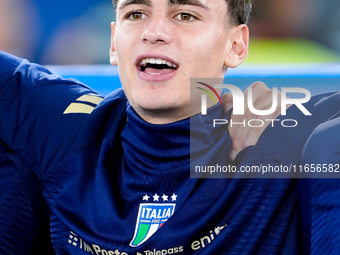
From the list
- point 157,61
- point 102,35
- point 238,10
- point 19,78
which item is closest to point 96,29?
point 102,35

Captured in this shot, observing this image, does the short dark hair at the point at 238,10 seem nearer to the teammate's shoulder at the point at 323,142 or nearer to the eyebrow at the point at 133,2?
the eyebrow at the point at 133,2

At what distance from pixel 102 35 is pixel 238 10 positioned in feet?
10.4

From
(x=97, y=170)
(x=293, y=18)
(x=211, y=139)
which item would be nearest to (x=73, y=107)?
(x=97, y=170)

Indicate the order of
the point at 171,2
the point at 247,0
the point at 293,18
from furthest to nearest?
the point at 293,18 < the point at 247,0 < the point at 171,2

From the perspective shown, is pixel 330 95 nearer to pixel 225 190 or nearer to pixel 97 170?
pixel 225 190

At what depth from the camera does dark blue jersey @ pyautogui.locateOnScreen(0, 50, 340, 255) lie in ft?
2.94

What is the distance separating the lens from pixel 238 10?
1.05 m

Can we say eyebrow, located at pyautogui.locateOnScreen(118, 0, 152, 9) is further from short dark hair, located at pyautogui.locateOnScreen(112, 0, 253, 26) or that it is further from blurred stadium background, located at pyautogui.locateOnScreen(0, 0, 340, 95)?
blurred stadium background, located at pyautogui.locateOnScreen(0, 0, 340, 95)

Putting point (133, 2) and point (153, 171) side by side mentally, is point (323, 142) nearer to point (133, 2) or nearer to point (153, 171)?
point (153, 171)

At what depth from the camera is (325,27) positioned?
3.93 m

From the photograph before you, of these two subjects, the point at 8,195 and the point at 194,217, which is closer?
the point at 194,217

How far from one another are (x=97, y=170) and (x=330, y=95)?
625 mm

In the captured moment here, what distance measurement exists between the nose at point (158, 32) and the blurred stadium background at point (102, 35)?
2903 millimetres

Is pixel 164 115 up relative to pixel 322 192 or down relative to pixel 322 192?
up
